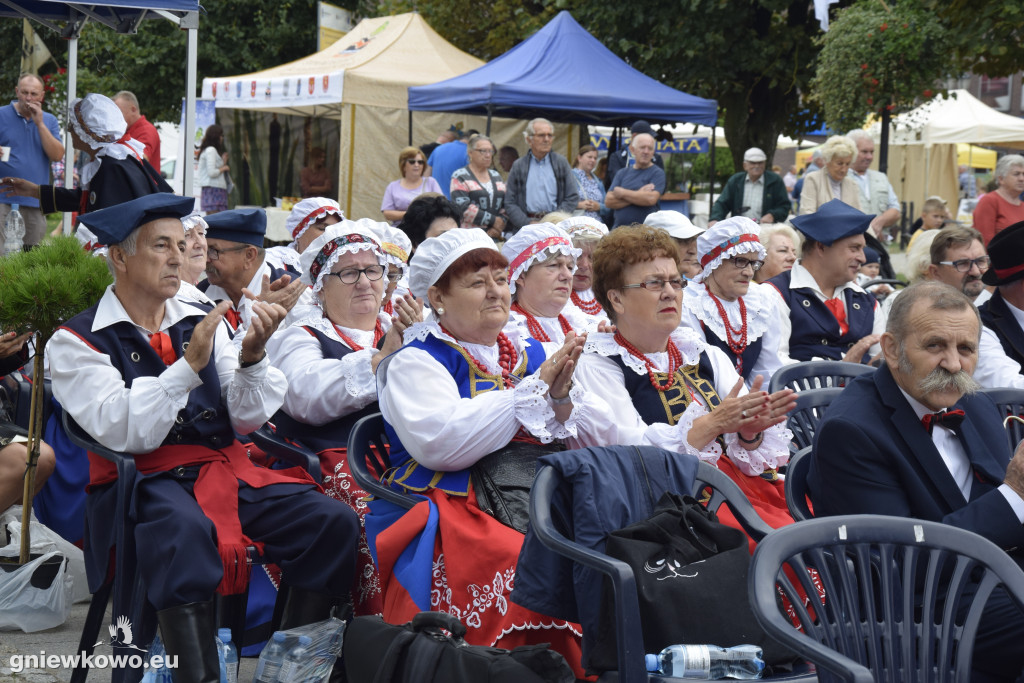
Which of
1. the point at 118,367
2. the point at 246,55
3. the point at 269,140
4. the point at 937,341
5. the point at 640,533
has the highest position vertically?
the point at 246,55

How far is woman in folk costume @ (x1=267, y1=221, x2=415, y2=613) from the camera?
13.4 feet

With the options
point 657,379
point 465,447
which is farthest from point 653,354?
point 465,447

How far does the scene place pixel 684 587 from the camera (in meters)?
2.74

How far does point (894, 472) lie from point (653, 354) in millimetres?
1146

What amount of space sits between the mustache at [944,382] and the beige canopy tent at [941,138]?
1820 centimetres

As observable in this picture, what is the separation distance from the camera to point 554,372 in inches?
128

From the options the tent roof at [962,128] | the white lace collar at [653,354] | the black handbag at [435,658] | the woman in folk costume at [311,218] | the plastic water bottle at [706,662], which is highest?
the tent roof at [962,128]

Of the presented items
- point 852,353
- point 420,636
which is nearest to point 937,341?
point 420,636

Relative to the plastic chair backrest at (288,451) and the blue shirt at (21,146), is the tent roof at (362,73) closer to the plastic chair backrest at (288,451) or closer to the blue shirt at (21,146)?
the blue shirt at (21,146)

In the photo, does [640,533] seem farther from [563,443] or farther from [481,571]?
[563,443]

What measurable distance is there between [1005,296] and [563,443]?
2.32m

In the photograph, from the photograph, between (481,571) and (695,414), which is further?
(695,414)

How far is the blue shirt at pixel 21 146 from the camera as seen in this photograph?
8844 millimetres

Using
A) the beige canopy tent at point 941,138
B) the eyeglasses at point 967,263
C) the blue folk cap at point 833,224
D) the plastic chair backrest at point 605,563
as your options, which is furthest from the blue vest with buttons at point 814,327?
the beige canopy tent at point 941,138
